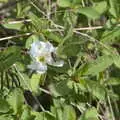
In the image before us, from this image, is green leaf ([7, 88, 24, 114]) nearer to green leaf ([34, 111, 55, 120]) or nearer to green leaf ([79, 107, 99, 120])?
green leaf ([34, 111, 55, 120])

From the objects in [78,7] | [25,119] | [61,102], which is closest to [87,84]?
[61,102]

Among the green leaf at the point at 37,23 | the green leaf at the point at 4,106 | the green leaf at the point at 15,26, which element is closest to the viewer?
the green leaf at the point at 4,106

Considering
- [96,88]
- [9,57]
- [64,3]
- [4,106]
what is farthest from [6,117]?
[64,3]

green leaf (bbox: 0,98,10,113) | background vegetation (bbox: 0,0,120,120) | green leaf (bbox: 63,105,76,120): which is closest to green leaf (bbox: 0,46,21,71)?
background vegetation (bbox: 0,0,120,120)

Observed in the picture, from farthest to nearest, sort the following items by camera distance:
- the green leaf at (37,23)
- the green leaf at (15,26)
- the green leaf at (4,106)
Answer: the green leaf at (15,26) → the green leaf at (37,23) → the green leaf at (4,106)

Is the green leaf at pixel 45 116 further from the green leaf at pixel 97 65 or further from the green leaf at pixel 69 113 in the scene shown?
the green leaf at pixel 97 65

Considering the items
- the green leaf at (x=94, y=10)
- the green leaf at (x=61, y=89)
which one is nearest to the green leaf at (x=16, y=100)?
the green leaf at (x=61, y=89)

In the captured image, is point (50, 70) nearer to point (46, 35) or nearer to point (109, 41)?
point (46, 35)

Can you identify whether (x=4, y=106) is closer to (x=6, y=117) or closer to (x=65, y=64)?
(x=6, y=117)
